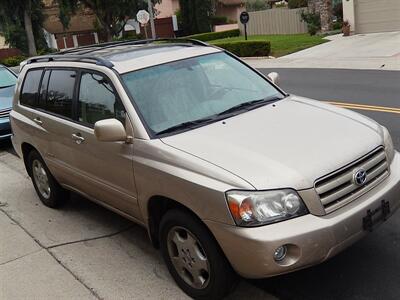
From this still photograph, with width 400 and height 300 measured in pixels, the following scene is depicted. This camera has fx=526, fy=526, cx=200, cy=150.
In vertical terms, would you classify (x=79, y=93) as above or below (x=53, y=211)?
above

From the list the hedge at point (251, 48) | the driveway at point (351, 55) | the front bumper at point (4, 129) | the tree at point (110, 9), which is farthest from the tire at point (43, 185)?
the tree at point (110, 9)

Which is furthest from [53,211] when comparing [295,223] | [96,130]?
[295,223]

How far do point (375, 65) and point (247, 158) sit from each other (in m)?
13.2

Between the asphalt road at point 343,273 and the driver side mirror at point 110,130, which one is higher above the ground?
the driver side mirror at point 110,130

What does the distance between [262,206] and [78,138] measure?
2.12m

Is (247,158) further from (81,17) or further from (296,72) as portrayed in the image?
(81,17)

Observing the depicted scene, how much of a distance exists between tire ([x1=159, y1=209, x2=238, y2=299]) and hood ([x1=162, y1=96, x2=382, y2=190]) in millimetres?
467

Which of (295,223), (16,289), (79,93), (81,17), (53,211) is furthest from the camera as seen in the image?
(81,17)

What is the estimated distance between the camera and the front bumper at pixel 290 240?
3070mm

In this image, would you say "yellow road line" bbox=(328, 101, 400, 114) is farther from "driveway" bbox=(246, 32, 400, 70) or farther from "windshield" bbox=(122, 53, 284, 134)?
"driveway" bbox=(246, 32, 400, 70)

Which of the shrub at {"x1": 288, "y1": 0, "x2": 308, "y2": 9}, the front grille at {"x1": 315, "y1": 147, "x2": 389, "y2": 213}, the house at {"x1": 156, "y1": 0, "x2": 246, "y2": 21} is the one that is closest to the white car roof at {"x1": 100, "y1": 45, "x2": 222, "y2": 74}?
the front grille at {"x1": 315, "y1": 147, "x2": 389, "y2": 213}

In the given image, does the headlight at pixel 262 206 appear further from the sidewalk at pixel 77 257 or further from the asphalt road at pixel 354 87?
the asphalt road at pixel 354 87

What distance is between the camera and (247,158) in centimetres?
334

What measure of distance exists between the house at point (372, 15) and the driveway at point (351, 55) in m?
0.56
